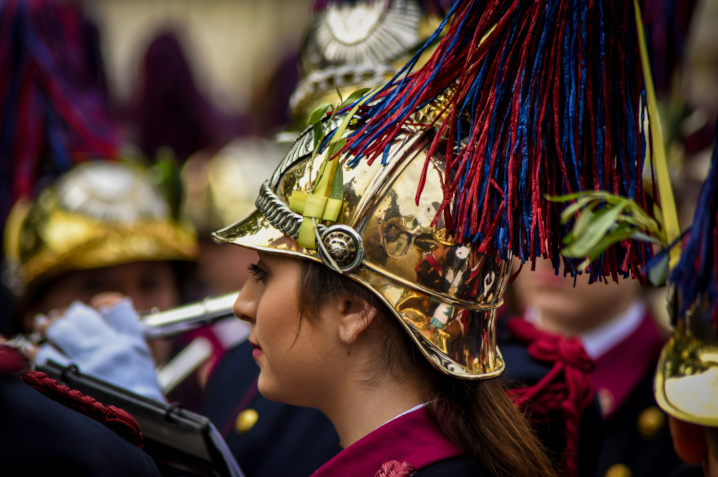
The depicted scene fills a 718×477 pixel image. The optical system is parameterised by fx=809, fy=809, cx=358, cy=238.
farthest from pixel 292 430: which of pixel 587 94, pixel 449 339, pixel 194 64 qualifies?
→ pixel 194 64

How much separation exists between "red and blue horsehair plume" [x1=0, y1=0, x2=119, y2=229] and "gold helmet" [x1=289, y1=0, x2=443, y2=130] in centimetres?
149

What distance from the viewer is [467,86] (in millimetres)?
1812

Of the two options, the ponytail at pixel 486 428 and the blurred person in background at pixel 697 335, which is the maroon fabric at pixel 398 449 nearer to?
Result: the ponytail at pixel 486 428

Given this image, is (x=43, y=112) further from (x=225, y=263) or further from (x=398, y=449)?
(x=398, y=449)

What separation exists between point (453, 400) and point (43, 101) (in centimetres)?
323

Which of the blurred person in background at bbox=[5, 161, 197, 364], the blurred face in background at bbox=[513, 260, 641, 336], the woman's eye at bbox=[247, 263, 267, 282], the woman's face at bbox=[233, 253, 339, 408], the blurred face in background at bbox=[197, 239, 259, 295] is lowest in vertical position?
the blurred face in background at bbox=[197, 239, 259, 295]

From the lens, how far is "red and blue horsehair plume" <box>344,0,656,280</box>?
1716 millimetres

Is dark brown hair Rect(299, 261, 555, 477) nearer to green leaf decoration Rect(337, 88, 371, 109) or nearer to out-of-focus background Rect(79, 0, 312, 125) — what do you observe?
green leaf decoration Rect(337, 88, 371, 109)

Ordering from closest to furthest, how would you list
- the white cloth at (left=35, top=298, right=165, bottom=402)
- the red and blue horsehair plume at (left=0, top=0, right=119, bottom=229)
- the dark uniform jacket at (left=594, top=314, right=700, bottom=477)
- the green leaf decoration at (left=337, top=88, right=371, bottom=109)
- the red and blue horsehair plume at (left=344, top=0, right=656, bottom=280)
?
the red and blue horsehair plume at (left=344, top=0, right=656, bottom=280)
the green leaf decoration at (left=337, top=88, right=371, bottom=109)
the white cloth at (left=35, top=298, right=165, bottom=402)
the dark uniform jacket at (left=594, top=314, right=700, bottom=477)
the red and blue horsehair plume at (left=0, top=0, right=119, bottom=229)

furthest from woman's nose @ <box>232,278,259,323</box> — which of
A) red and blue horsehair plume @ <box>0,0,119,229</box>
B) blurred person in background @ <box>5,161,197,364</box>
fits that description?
red and blue horsehair plume @ <box>0,0,119,229</box>

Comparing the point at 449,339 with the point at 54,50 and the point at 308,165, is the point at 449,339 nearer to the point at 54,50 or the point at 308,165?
the point at 308,165

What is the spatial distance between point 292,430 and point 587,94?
54.9 inches

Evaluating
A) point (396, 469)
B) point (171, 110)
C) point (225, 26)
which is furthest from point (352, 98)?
point (225, 26)

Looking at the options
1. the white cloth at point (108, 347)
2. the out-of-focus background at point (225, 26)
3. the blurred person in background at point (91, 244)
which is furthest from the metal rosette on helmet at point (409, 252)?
the out-of-focus background at point (225, 26)
